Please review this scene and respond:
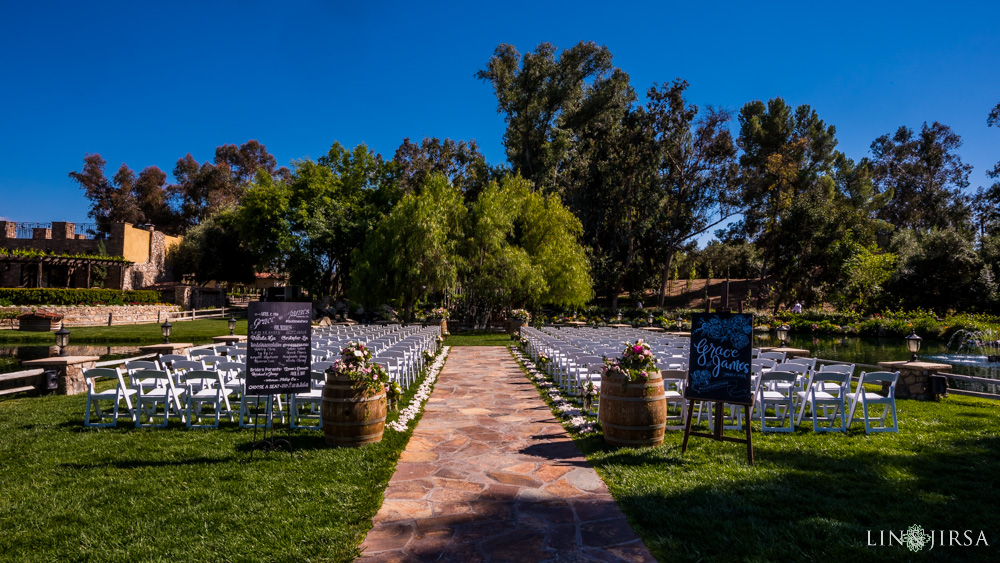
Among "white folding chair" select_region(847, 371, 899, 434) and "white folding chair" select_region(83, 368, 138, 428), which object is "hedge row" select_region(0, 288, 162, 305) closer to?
"white folding chair" select_region(83, 368, 138, 428)

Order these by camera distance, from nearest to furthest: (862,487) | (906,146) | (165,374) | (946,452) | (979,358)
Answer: (862,487) < (946,452) < (165,374) < (979,358) < (906,146)

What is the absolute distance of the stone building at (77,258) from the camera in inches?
1473

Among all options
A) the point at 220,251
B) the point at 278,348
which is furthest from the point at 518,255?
the point at 220,251

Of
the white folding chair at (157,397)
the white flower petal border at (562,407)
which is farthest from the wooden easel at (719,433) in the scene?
the white folding chair at (157,397)

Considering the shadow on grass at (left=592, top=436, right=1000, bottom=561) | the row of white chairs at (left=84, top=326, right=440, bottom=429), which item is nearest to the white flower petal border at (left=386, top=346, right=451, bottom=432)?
the row of white chairs at (left=84, top=326, right=440, bottom=429)

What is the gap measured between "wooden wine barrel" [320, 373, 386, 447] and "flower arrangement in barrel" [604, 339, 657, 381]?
2.67m

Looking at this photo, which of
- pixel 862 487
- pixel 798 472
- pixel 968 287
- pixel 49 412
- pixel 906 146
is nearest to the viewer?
pixel 862 487

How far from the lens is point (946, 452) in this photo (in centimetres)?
550

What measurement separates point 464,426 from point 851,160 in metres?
55.9

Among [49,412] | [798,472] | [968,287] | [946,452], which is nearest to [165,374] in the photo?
[49,412]

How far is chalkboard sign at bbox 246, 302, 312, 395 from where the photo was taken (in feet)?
18.1

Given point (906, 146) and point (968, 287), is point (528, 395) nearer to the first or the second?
point (968, 287)

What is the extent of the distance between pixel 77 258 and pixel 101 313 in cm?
780

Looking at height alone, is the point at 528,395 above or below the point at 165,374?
below
